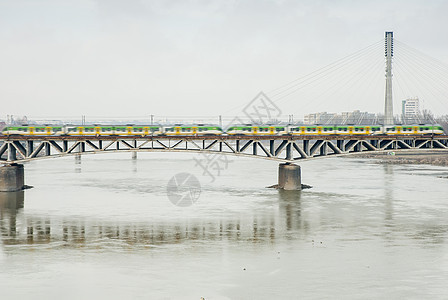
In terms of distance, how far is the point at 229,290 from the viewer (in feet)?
87.4

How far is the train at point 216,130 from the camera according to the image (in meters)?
73.3

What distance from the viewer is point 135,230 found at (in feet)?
138

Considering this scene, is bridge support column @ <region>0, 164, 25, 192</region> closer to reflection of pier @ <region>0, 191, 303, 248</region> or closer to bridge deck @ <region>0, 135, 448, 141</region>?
bridge deck @ <region>0, 135, 448, 141</region>

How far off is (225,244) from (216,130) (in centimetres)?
4080

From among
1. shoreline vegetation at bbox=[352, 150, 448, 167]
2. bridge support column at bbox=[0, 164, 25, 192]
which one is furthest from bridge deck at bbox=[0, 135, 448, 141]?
shoreline vegetation at bbox=[352, 150, 448, 167]

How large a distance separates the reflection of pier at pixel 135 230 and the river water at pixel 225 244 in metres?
0.09

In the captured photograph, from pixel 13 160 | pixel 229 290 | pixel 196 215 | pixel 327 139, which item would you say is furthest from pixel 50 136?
pixel 229 290

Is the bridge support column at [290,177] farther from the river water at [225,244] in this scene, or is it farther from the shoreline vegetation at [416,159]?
the shoreline vegetation at [416,159]

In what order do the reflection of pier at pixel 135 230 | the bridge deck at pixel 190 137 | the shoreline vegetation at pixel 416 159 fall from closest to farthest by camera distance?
the reflection of pier at pixel 135 230, the bridge deck at pixel 190 137, the shoreline vegetation at pixel 416 159

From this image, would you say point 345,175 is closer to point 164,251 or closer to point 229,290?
point 164,251

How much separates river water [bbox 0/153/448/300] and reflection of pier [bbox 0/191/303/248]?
89 millimetres

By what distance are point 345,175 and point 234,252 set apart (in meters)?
61.5

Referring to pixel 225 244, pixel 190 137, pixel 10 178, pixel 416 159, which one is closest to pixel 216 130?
pixel 190 137

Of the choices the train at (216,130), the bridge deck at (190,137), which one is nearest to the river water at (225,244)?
the bridge deck at (190,137)
